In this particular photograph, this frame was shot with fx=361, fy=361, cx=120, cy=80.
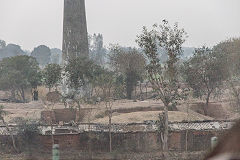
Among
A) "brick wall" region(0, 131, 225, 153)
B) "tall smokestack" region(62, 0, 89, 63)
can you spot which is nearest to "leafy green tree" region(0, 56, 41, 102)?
"tall smokestack" region(62, 0, 89, 63)

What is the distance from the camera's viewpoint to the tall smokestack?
30.6m

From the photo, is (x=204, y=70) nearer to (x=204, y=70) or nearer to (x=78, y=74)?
(x=204, y=70)

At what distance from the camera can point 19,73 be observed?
31.1m

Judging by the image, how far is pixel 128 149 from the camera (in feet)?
38.7

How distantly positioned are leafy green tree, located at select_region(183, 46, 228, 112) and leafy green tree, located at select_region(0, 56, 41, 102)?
13195 mm

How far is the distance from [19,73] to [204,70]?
16669 mm

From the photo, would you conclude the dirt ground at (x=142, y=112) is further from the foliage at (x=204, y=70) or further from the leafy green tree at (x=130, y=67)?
the leafy green tree at (x=130, y=67)

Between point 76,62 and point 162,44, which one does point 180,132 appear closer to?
point 162,44

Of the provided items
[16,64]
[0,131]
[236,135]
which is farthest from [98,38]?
[236,135]

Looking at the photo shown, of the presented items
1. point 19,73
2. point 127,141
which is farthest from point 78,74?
point 19,73

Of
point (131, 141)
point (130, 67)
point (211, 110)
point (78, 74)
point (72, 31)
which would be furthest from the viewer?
point (72, 31)

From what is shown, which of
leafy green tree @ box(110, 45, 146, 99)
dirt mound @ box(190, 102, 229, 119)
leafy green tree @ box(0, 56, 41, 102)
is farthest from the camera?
leafy green tree @ box(0, 56, 41, 102)

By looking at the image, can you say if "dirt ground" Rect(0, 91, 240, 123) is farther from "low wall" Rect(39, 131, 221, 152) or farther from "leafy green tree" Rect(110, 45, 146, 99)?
"leafy green tree" Rect(110, 45, 146, 99)

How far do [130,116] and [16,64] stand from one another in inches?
754
